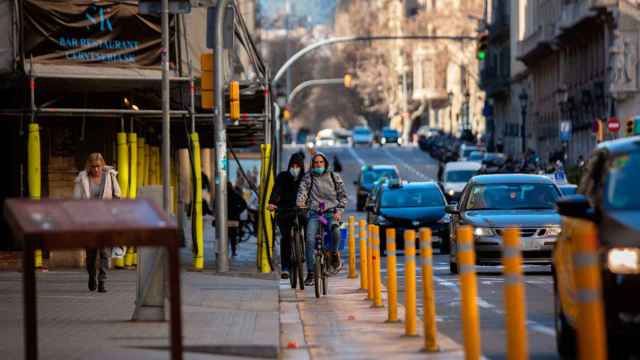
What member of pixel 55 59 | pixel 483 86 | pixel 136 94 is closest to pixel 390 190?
pixel 136 94

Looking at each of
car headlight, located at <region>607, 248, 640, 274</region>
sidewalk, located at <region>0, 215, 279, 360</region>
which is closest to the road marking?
sidewalk, located at <region>0, 215, 279, 360</region>

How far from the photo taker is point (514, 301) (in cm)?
1064

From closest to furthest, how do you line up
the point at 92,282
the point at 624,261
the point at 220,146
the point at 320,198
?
the point at 624,261, the point at 92,282, the point at 320,198, the point at 220,146

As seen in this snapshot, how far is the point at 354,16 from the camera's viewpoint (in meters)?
179

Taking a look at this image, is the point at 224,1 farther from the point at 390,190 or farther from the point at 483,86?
the point at 483,86

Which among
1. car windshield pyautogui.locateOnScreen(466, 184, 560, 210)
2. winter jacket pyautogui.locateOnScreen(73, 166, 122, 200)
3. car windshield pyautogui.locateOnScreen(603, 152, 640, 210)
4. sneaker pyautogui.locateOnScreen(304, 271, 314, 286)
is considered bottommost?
sneaker pyautogui.locateOnScreen(304, 271, 314, 286)

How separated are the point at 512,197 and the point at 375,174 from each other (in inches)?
1554

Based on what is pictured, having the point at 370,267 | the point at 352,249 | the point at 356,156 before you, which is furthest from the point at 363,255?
the point at 356,156

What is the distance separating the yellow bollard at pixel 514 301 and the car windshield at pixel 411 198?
1095 inches

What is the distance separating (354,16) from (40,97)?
151315 mm

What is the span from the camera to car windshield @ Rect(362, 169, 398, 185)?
219 feet

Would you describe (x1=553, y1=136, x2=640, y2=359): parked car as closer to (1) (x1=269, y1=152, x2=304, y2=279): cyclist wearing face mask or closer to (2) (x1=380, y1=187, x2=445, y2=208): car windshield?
(1) (x1=269, y1=152, x2=304, y2=279): cyclist wearing face mask

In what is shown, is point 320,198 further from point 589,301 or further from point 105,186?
point 589,301

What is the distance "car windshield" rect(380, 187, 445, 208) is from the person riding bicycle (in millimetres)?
14964
